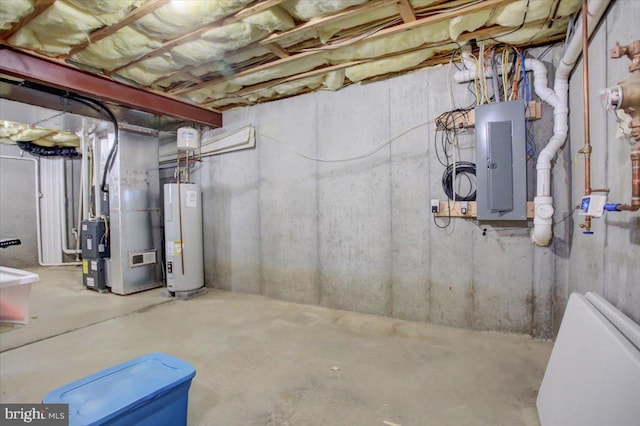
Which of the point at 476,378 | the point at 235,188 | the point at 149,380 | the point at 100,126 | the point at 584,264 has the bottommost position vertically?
the point at 476,378

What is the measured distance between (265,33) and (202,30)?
454 mm

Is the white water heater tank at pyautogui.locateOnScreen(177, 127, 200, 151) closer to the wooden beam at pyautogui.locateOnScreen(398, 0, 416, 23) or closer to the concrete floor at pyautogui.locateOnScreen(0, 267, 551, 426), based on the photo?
the concrete floor at pyautogui.locateOnScreen(0, 267, 551, 426)

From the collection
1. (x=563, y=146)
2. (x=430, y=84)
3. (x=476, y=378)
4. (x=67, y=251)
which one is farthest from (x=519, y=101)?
(x=67, y=251)

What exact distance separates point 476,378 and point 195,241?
→ 3.43 m

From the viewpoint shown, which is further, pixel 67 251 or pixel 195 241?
pixel 67 251

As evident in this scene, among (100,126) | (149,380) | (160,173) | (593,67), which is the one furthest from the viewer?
(160,173)

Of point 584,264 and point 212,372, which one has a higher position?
point 584,264

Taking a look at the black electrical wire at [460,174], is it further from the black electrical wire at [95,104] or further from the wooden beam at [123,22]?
the black electrical wire at [95,104]

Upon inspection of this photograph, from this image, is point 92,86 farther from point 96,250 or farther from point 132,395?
point 132,395

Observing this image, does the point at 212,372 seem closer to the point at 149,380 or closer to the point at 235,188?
the point at 149,380

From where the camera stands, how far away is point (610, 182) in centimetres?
160

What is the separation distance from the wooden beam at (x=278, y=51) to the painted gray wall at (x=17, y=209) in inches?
245

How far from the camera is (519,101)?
2.44 meters

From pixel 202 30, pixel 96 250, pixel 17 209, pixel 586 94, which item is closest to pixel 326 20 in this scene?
pixel 202 30
